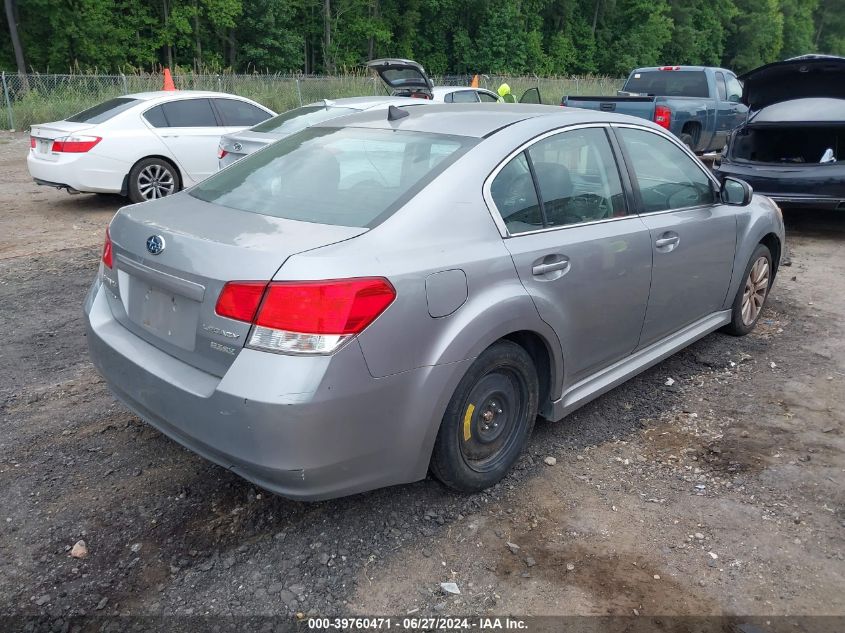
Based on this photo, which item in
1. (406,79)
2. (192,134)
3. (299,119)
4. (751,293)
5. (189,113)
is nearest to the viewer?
(751,293)

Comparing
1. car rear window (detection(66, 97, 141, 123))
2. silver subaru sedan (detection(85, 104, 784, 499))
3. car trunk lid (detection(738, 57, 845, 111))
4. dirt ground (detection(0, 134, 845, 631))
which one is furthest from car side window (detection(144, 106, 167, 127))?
car trunk lid (detection(738, 57, 845, 111))

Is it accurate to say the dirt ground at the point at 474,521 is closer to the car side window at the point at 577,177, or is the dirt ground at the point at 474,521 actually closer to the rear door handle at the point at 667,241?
the rear door handle at the point at 667,241

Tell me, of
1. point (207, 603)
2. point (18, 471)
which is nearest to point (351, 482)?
point (207, 603)

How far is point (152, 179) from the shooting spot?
9.60 m

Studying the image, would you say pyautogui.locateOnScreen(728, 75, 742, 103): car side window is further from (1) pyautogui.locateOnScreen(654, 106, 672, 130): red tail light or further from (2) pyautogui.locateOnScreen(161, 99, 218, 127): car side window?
(2) pyautogui.locateOnScreen(161, 99, 218, 127): car side window

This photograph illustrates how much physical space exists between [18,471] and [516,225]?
261cm

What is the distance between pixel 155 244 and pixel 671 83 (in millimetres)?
13258

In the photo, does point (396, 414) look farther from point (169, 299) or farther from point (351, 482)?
point (169, 299)

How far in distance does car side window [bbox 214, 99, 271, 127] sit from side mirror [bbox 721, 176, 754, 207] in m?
7.60

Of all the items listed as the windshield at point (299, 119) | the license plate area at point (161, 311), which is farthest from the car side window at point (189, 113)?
the license plate area at point (161, 311)

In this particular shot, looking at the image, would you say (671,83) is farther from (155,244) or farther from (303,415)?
(303,415)

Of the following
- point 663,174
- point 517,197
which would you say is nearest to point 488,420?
point 517,197

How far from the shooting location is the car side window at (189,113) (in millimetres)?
9789

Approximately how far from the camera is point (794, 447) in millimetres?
3742
